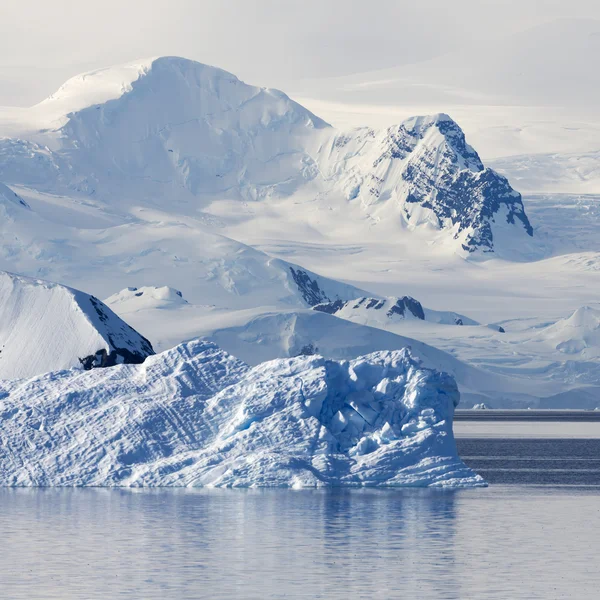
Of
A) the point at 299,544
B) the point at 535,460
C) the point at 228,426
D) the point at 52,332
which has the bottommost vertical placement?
the point at 299,544

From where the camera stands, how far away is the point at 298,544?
34312mm

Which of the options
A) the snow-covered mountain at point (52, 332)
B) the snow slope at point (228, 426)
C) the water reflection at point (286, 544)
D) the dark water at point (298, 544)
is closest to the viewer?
the dark water at point (298, 544)

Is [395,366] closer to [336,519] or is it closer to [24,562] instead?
[336,519]

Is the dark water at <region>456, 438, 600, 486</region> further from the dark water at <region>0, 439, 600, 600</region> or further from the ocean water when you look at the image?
the ocean water

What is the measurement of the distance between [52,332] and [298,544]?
24452 millimetres

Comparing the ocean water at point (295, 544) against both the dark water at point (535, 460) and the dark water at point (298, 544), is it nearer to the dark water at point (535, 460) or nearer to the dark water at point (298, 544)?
the dark water at point (298, 544)

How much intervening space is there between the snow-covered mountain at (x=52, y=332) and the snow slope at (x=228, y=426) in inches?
212

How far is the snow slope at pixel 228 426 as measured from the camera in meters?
46.8

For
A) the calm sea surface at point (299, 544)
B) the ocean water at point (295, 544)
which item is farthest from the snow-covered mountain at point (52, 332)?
the calm sea surface at point (299, 544)

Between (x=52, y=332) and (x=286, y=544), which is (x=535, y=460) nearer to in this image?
(x=52, y=332)

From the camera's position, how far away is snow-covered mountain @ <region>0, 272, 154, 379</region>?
55.7m

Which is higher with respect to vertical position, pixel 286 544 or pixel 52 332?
pixel 52 332

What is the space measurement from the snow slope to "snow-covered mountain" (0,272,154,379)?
17.7ft

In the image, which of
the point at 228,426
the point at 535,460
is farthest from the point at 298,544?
the point at 535,460
